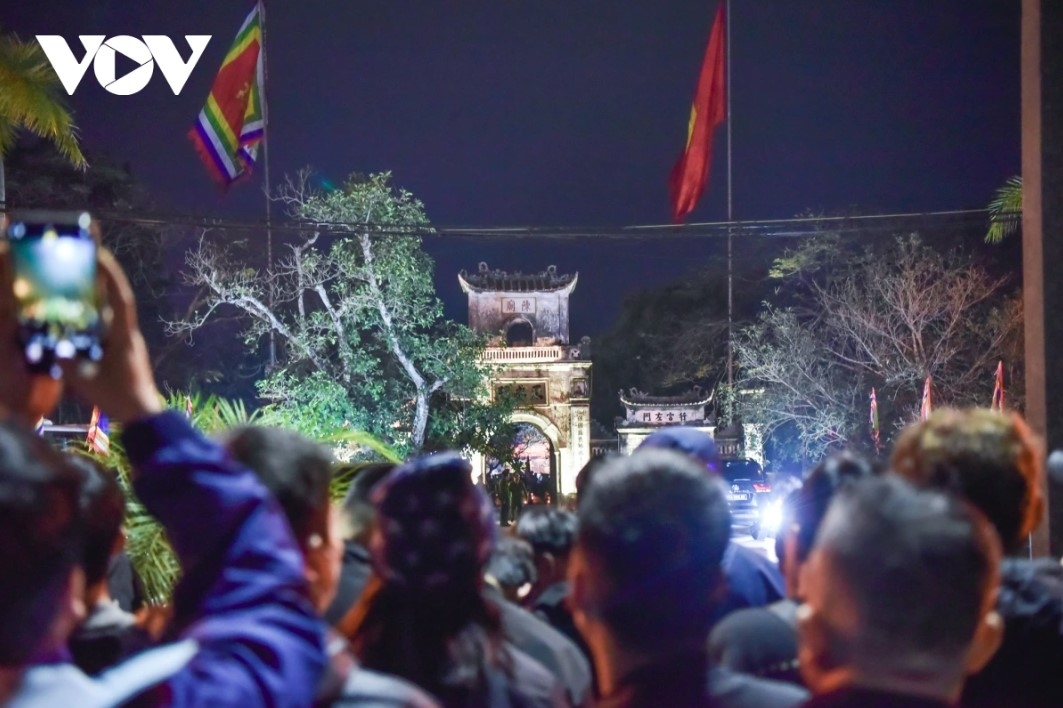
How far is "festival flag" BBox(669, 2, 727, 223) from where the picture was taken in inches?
669

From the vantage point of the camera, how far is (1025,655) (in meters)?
2.24

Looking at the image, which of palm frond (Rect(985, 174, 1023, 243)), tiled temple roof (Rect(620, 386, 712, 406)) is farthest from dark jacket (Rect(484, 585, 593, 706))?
tiled temple roof (Rect(620, 386, 712, 406))

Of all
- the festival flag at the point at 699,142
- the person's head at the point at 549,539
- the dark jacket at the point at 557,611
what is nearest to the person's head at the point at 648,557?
the dark jacket at the point at 557,611

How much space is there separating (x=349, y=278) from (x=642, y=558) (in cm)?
1813

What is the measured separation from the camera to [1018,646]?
2.24m

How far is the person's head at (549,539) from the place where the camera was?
4.00 m

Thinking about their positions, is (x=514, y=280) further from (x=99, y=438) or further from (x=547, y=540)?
(x=547, y=540)

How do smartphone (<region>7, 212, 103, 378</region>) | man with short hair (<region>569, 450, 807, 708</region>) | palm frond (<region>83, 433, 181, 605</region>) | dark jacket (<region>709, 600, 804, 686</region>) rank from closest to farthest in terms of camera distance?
smartphone (<region>7, 212, 103, 378</region>)
man with short hair (<region>569, 450, 807, 708</region>)
dark jacket (<region>709, 600, 804, 686</region>)
palm frond (<region>83, 433, 181, 605</region>)

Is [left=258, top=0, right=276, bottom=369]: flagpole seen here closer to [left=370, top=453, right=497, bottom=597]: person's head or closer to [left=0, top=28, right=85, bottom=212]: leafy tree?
[left=0, top=28, right=85, bottom=212]: leafy tree

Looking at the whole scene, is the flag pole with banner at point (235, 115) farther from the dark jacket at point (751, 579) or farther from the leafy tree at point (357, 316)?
the dark jacket at point (751, 579)

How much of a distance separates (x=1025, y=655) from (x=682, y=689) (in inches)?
34.9

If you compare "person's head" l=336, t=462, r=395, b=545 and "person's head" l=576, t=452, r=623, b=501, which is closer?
"person's head" l=576, t=452, r=623, b=501

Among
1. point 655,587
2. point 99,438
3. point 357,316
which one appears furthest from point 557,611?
point 357,316

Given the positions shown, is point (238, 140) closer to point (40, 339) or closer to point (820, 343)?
point (820, 343)
